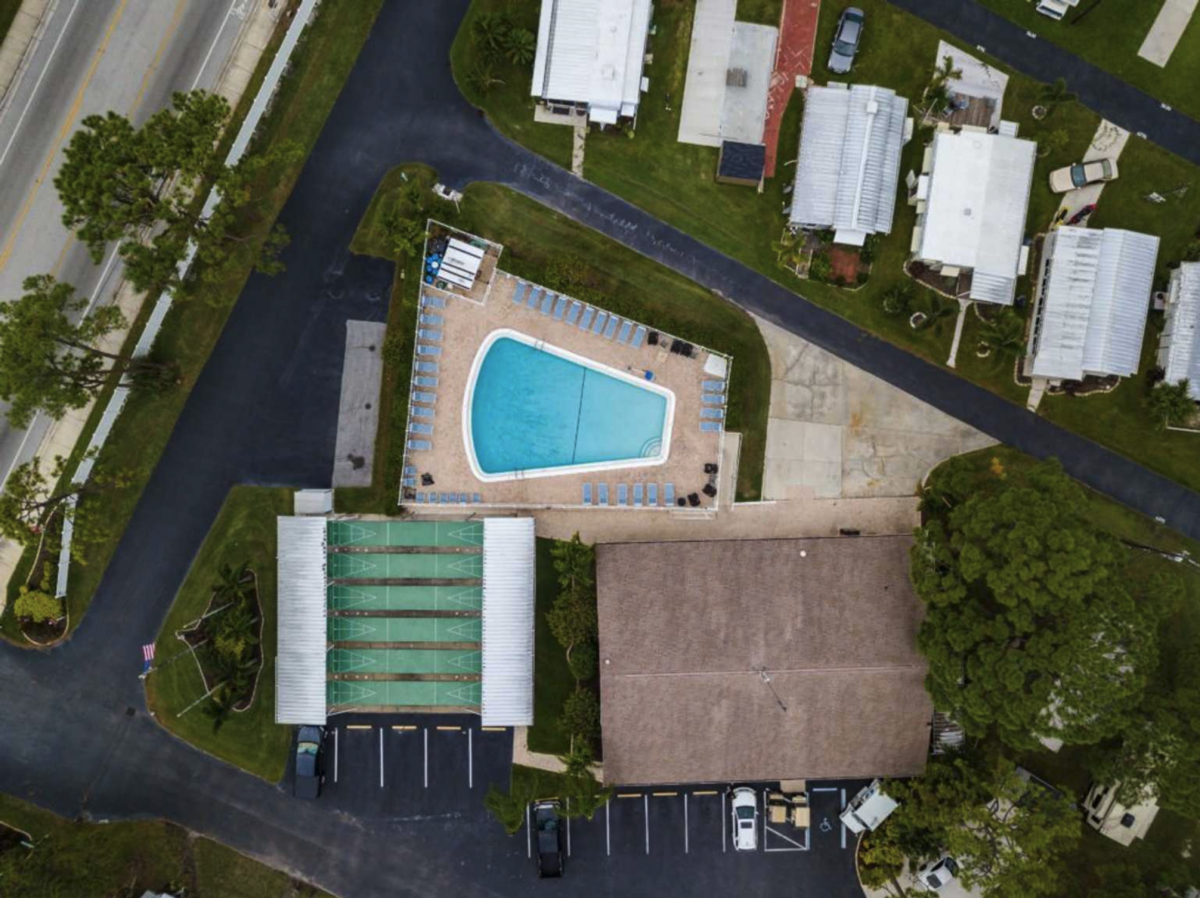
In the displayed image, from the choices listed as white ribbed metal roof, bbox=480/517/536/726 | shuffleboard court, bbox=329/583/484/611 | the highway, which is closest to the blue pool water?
white ribbed metal roof, bbox=480/517/536/726

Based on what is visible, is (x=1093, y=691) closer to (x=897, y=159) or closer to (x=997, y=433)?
(x=997, y=433)

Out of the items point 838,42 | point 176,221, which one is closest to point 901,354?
point 838,42

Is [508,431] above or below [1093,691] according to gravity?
above

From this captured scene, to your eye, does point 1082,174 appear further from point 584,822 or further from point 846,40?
point 584,822

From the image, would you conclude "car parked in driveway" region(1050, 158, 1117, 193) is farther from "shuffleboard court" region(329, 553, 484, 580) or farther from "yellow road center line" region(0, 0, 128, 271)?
"yellow road center line" region(0, 0, 128, 271)

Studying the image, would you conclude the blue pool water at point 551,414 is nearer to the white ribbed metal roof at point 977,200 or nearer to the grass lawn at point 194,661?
the grass lawn at point 194,661

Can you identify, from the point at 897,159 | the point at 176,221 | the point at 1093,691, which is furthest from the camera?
the point at 897,159

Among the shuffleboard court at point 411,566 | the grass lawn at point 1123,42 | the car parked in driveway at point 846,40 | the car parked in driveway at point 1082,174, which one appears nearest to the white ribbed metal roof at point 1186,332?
the car parked in driveway at point 1082,174
